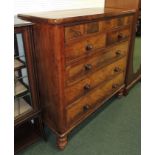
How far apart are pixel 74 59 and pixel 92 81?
14.4 inches

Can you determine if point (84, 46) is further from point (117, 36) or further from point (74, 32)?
point (117, 36)

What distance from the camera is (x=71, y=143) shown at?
1566 millimetres

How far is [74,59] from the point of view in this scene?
1.28 meters

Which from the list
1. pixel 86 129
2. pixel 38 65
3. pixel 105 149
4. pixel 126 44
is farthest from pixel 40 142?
pixel 126 44

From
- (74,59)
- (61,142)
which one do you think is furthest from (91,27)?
(61,142)

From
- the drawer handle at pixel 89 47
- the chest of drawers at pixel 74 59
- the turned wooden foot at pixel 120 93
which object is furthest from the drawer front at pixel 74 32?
the turned wooden foot at pixel 120 93

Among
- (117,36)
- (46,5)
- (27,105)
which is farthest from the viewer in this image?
(117,36)

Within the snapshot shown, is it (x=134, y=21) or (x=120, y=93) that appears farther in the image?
(x=120, y=93)

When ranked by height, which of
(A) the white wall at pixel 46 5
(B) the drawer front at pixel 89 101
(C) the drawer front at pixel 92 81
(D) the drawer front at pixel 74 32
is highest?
(A) the white wall at pixel 46 5

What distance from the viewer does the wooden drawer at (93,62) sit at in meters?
1.31

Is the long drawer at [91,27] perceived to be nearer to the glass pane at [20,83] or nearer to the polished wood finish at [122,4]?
the polished wood finish at [122,4]

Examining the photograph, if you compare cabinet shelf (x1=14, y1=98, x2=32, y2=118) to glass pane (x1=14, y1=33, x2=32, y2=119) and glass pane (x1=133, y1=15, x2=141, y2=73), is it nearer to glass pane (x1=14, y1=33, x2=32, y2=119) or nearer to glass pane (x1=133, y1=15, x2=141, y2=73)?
glass pane (x1=14, y1=33, x2=32, y2=119)

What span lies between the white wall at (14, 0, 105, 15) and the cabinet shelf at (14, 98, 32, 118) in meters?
0.69
